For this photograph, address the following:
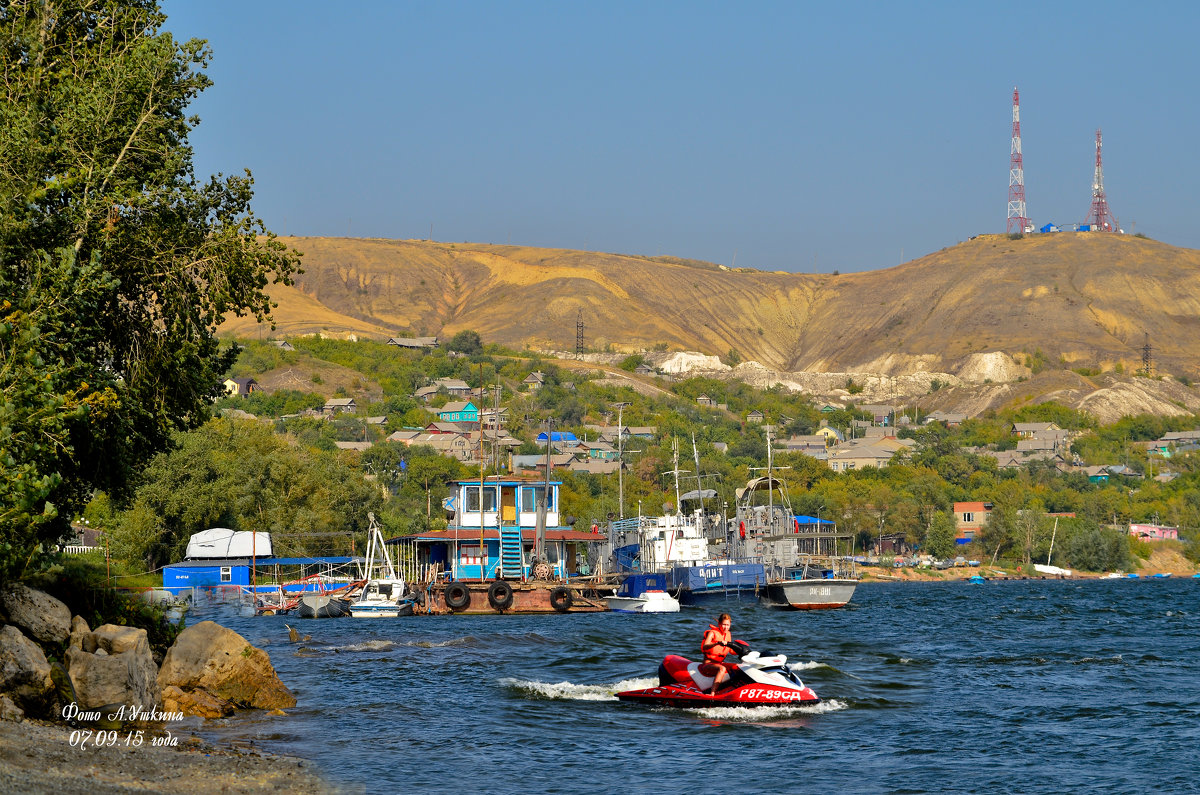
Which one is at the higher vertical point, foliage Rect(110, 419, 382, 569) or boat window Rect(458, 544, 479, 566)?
foliage Rect(110, 419, 382, 569)

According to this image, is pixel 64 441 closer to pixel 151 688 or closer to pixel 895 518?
pixel 151 688

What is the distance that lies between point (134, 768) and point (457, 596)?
4324 centimetres

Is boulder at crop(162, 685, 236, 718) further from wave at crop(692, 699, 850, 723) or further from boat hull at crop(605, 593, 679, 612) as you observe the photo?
boat hull at crop(605, 593, 679, 612)

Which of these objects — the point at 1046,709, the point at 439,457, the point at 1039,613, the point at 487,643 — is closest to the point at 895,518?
the point at 439,457

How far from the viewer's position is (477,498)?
69062 millimetres

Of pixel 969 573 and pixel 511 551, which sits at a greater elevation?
pixel 511 551

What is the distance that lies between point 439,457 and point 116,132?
11957cm

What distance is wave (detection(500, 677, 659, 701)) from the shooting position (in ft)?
93.3

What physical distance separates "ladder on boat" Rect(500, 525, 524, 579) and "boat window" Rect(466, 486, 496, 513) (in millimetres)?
1541

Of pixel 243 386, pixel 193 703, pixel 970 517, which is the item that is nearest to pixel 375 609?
pixel 193 703

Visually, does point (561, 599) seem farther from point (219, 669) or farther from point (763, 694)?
point (219, 669)

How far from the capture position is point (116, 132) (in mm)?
22734

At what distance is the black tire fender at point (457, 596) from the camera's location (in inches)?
2328

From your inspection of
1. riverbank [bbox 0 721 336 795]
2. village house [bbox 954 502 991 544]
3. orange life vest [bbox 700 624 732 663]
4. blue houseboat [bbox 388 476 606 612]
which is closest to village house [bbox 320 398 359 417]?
village house [bbox 954 502 991 544]
